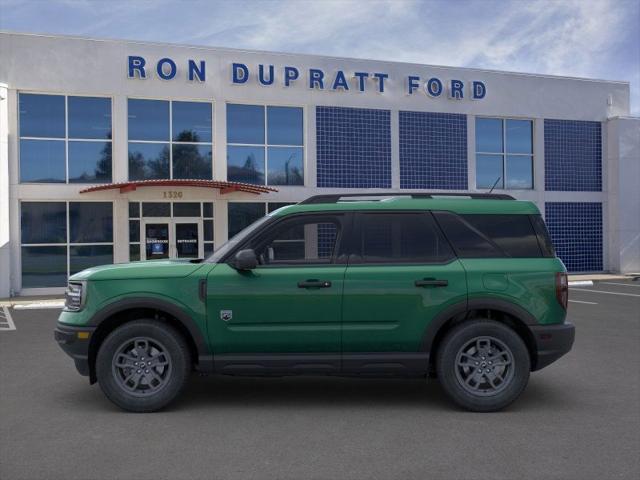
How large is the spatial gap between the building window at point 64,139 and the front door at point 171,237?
2.02 meters

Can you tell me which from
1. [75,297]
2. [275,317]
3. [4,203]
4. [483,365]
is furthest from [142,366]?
[4,203]

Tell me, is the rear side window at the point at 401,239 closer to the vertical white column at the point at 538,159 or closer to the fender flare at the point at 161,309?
the fender flare at the point at 161,309

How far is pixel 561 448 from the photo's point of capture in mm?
4836

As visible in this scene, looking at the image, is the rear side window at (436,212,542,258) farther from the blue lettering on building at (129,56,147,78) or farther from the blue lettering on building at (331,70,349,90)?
the blue lettering on building at (331,70,349,90)

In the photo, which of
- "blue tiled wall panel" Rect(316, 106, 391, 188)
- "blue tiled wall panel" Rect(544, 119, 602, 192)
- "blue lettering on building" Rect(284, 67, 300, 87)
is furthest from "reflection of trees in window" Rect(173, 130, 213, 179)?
"blue tiled wall panel" Rect(544, 119, 602, 192)

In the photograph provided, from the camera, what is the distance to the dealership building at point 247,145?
18.8 meters

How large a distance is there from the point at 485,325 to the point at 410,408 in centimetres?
104

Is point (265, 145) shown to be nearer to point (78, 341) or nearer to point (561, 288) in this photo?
point (78, 341)

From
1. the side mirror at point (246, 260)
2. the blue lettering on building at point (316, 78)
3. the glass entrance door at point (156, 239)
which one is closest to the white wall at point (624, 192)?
the blue lettering on building at point (316, 78)

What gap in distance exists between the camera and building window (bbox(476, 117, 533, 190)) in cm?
2362

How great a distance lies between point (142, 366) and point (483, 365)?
123 inches

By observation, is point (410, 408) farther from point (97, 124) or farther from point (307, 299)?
point (97, 124)

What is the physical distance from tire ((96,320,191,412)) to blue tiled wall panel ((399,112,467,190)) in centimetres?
1723

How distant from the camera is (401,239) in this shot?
6027 mm
